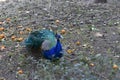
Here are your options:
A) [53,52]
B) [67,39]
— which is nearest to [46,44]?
[53,52]

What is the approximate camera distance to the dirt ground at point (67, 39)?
4.95 metres

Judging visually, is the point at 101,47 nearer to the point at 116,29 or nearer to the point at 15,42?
the point at 116,29

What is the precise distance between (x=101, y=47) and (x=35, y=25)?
5.38 feet

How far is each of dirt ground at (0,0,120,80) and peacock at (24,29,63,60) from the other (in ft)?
0.41

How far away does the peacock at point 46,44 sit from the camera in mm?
5008

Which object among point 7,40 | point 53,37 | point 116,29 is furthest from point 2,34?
point 116,29

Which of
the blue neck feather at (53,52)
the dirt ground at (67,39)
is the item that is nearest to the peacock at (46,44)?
the blue neck feather at (53,52)

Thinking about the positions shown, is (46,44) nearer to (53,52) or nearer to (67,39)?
(53,52)

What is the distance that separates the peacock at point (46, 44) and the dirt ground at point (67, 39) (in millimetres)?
125

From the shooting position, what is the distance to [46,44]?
5.01 m

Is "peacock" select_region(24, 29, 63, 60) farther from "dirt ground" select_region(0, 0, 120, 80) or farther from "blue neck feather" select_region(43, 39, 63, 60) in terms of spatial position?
"dirt ground" select_region(0, 0, 120, 80)

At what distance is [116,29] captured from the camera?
6.70 metres

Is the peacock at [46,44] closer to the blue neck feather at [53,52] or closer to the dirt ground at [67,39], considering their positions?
the blue neck feather at [53,52]

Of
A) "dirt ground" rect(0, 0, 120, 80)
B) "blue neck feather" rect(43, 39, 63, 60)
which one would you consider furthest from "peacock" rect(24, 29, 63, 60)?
"dirt ground" rect(0, 0, 120, 80)
